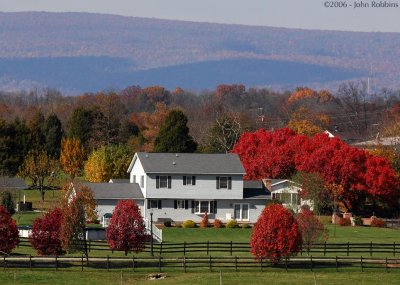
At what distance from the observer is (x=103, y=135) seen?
142375 millimetres

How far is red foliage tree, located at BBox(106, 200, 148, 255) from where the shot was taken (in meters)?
70.4

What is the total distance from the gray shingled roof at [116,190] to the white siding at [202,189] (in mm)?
1739

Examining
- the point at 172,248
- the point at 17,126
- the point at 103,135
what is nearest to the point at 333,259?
the point at 172,248

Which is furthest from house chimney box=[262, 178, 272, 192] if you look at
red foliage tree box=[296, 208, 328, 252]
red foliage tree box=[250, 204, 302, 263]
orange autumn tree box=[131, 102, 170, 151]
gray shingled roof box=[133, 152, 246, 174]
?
orange autumn tree box=[131, 102, 170, 151]

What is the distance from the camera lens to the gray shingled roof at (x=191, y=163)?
314 ft

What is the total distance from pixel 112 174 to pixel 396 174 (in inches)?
1054

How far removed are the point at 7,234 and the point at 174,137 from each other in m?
58.9

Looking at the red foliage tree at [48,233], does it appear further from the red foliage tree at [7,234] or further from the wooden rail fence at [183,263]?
the red foliage tree at [7,234]

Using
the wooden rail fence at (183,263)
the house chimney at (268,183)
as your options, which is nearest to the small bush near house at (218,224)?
the house chimney at (268,183)

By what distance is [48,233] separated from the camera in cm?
6838

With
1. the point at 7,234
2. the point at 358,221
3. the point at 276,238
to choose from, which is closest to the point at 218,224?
the point at 358,221

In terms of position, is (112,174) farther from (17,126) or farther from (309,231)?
(309,231)

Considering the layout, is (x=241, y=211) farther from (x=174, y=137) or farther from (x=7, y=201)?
(x=174, y=137)

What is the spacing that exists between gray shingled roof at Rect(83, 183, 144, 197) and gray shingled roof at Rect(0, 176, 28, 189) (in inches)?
421
